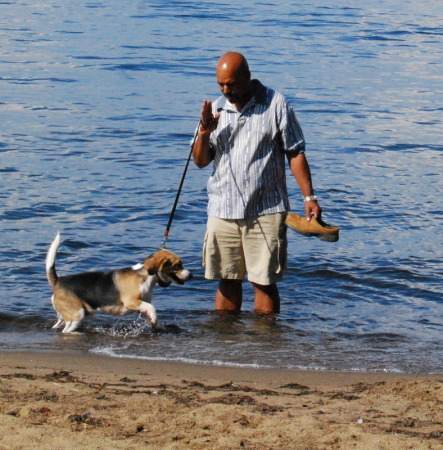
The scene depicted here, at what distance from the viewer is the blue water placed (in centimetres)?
791

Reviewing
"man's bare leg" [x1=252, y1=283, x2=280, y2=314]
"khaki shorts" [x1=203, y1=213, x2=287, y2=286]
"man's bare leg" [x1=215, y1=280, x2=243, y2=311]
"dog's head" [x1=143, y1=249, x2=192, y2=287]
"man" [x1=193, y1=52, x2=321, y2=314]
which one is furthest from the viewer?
"man's bare leg" [x1=215, y1=280, x2=243, y2=311]

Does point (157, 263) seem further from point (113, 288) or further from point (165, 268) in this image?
point (113, 288)

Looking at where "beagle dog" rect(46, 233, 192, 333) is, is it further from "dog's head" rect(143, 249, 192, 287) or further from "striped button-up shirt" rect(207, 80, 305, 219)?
"striped button-up shirt" rect(207, 80, 305, 219)

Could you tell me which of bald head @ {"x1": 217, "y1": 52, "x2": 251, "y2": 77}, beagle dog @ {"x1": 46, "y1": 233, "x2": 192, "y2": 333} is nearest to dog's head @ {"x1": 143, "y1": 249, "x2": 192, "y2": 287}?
beagle dog @ {"x1": 46, "y1": 233, "x2": 192, "y2": 333}

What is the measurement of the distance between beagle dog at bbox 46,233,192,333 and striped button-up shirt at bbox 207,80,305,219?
633 mm

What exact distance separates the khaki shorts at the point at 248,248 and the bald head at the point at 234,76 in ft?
3.21

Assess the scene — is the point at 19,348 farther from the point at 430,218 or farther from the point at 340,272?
the point at 430,218

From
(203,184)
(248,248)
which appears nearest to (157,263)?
(248,248)

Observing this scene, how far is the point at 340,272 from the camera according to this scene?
9.82 meters

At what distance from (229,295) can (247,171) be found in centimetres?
131

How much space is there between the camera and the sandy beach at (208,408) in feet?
16.6

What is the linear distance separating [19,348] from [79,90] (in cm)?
1262

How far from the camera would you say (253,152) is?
23.2ft

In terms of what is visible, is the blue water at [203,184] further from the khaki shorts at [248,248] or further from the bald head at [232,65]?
the bald head at [232,65]
